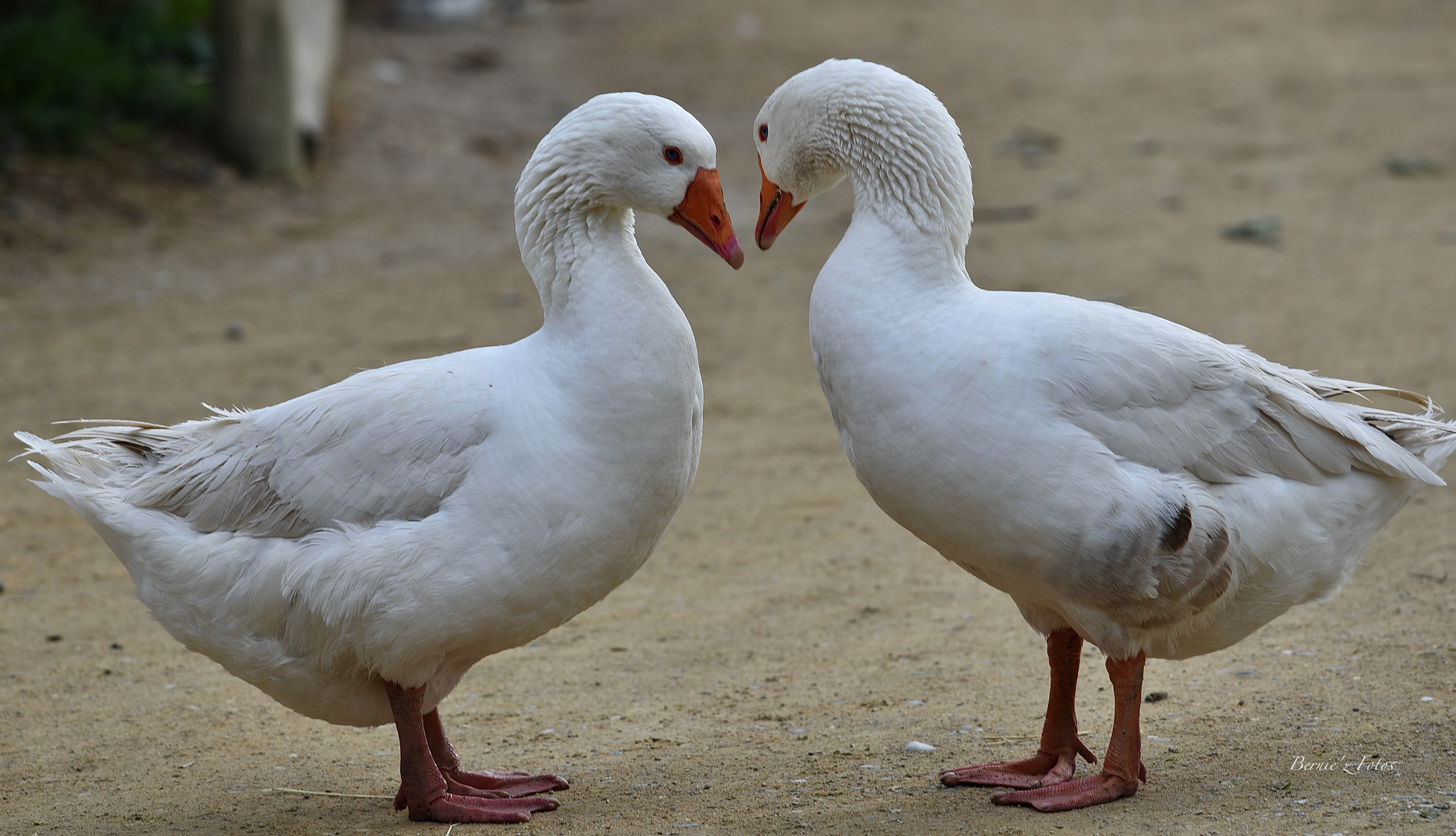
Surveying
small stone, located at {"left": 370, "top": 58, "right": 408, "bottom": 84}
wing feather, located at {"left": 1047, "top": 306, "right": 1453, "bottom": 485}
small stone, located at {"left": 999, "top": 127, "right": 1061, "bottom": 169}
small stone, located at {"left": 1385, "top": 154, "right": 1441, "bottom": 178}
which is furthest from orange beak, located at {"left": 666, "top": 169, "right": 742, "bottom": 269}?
small stone, located at {"left": 370, "top": 58, "right": 408, "bottom": 84}

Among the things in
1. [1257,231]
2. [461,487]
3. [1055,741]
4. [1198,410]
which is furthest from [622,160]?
[1257,231]

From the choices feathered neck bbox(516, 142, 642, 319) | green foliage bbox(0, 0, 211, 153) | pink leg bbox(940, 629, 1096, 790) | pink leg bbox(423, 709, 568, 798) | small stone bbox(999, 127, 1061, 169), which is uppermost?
green foliage bbox(0, 0, 211, 153)

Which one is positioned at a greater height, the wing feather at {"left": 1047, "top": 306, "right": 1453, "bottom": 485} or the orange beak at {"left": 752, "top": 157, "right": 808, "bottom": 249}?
the orange beak at {"left": 752, "top": 157, "right": 808, "bottom": 249}

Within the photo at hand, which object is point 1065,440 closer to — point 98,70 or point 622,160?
point 622,160

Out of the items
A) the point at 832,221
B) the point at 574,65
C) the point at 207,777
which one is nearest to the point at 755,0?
the point at 574,65

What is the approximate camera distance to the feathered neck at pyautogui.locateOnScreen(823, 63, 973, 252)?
4.11m

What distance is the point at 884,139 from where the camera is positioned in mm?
4129

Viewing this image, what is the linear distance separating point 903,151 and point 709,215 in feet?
2.11

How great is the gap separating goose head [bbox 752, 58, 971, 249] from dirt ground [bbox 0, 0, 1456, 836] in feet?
6.12

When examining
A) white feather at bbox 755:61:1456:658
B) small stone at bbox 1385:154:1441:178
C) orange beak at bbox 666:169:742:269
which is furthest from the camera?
small stone at bbox 1385:154:1441:178

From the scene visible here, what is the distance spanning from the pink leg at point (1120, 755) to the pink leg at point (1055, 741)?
188mm

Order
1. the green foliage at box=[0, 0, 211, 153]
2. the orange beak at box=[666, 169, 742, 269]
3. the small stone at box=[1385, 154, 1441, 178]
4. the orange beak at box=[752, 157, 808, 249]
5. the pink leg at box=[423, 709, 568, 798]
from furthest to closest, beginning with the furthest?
the green foliage at box=[0, 0, 211, 153] < the small stone at box=[1385, 154, 1441, 178] < the orange beak at box=[752, 157, 808, 249] < the pink leg at box=[423, 709, 568, 798] < the orange beak at box=[666, 169, 742, 269]

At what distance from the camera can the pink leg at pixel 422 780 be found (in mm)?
4129

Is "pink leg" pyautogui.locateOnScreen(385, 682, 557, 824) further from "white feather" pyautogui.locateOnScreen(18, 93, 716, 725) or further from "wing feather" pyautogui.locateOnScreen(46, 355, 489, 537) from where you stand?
"wing feather" pyautogui.locateOnScreen(46, 355, 489, 537)
